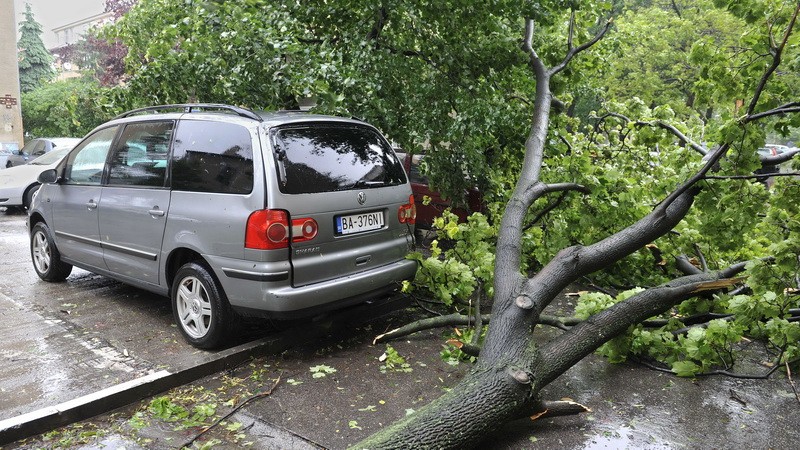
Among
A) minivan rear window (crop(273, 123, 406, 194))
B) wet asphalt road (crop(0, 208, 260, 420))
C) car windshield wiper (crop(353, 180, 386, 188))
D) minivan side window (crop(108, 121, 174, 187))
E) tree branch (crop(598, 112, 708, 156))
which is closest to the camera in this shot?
wet asphalt road (crop(0, 208, 260, 420))

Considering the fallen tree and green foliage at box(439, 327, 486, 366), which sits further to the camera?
green foliage at box(439, 327, 486, 366)

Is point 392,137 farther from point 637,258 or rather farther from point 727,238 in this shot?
point 727,238

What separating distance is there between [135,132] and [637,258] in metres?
5.21

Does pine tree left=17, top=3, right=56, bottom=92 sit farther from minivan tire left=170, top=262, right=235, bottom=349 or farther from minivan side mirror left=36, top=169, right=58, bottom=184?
minivan tire left=170, top=262, right=235, bottom=349

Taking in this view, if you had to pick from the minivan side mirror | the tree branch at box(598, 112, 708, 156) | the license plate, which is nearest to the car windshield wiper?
the license plate

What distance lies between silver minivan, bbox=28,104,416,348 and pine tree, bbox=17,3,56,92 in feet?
138

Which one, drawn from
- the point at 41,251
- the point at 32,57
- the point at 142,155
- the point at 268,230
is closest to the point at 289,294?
the point at 268,230

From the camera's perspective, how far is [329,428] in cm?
339

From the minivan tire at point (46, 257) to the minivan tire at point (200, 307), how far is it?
A: 2476 mm

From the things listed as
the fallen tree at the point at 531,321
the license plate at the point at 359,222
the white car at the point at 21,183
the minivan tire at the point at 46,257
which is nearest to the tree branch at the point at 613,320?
the fallen tree at the point at 531,321

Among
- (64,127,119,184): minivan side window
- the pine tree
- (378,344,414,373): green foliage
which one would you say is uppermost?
the pine tree

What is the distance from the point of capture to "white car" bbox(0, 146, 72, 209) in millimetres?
11953

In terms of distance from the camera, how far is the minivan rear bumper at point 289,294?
4.05 metres

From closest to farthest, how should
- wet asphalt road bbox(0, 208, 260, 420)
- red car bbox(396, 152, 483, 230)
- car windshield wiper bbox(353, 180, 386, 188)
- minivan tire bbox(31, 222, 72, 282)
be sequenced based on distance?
wet asphalt road bbox(0, 208, 260, 420)
car windshield wiper bbox(353, 180, 386, 188)
minivan tire bbox(31, 222, 72, 282)
red car bbox(396, 152, 483, 230)
